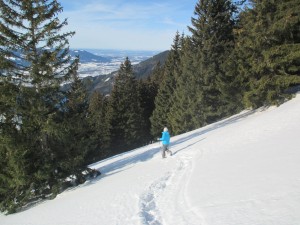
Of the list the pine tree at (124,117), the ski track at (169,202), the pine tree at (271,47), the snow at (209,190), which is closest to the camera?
the snow at (209,190)

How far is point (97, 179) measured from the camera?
17.8 m

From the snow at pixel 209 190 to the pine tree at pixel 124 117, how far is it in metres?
26.8

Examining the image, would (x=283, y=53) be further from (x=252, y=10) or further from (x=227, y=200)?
(x=227, y=200)

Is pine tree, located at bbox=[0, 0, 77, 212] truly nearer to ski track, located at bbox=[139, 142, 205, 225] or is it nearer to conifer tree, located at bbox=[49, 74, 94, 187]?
conifer tree, located at bbox=[49, 74, 94, 187]

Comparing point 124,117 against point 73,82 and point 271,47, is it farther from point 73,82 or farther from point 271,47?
point 271,47

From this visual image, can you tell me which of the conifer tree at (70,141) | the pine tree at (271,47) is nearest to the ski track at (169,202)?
the conifer tree at (70,141)

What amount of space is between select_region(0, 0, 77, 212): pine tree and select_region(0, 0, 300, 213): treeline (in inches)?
1.9

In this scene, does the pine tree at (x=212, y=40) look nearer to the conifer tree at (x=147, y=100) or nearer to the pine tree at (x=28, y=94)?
the pine tree at (x=28, y=94)

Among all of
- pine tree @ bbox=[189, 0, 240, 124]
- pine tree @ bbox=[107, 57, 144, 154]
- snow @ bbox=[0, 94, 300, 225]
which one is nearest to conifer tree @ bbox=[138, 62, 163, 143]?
pine tree @ bbox=[107, 57, 144, 154]

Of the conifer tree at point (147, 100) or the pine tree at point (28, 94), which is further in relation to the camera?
the conifer tree at point (147, 100)

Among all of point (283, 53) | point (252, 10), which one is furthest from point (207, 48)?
point (283, 53)

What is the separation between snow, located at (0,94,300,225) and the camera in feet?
26.3

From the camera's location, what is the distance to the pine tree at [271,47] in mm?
21047

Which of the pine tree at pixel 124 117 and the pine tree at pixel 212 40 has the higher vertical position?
the pine tree at pixel 212 40
